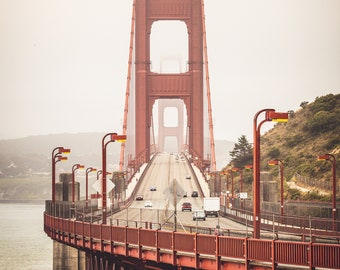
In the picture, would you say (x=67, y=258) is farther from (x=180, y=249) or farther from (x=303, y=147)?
(x=303, y=147)

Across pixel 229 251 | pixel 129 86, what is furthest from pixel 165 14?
pixel 229 251

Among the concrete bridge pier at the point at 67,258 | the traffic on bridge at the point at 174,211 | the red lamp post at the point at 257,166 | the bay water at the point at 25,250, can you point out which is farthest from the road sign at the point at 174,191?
the bay water at the point at 25,250

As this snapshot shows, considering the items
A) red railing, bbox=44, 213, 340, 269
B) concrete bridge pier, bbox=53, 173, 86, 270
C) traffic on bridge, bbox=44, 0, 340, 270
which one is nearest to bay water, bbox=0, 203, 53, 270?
traffic on bridge, bbox=44, 0, 340, 270

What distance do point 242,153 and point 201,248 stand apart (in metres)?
136

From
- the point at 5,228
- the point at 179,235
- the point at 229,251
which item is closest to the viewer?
the point at 229,251

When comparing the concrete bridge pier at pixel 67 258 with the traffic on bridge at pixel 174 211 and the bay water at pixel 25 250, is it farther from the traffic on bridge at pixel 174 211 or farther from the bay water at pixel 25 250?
the bay water at pixel 25 250

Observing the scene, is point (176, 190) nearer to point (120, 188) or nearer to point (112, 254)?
Answer: point (112, 254)

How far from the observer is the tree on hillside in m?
161

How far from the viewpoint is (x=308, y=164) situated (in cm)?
12362

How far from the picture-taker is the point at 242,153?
6619 inches

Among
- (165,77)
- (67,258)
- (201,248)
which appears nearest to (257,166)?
(201,248)

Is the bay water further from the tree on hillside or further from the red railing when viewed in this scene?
the red railing

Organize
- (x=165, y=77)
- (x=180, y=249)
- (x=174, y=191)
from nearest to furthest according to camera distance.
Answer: (x=180, y=249) → (x=174, y=191) → (x=165, y=77)

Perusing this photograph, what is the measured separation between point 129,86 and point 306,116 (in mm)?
30616
